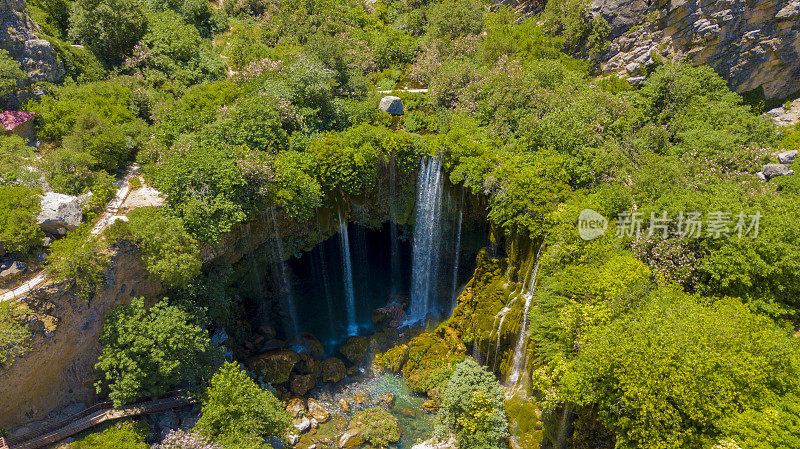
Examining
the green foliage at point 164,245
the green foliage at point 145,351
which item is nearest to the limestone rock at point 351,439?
the green foliage at point 145,351

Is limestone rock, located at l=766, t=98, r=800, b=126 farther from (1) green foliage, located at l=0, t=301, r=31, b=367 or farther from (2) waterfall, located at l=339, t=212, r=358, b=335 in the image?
(1) green foliage, located at l=0, t=301, r=31, b=367

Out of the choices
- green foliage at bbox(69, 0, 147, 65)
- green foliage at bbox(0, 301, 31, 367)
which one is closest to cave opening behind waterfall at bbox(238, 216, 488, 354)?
green foliage at bbox(0, 301, 31, 367)

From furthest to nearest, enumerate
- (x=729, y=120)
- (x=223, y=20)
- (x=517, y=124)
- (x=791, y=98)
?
(x=223, y=20), (x=517, y=124), (x=791, y=98), (x=729, y=120)

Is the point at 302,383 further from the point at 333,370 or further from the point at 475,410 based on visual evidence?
the point at 475,410

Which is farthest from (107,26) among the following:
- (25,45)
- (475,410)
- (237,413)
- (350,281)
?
(475,410)

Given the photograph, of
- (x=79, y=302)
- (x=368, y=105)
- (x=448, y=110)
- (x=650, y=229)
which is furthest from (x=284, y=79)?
(x=650, y=229)

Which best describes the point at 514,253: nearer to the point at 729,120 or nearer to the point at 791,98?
the point at 729,120
